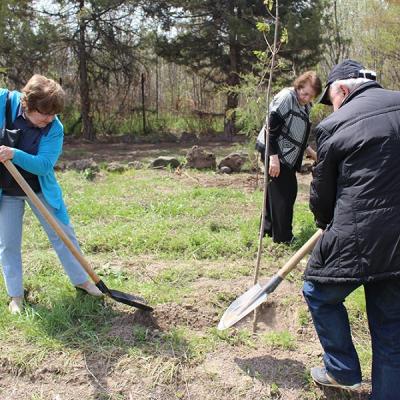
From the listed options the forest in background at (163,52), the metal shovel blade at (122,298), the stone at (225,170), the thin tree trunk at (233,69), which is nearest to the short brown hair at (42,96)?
the metal shovel blade at (122,298)

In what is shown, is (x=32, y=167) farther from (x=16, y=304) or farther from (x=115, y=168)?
(x=115, y=168)

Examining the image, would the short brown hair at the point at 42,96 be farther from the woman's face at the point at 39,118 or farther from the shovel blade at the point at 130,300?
the shovel blade at the point at 130,300

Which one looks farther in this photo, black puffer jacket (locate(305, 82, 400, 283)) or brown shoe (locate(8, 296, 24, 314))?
brown shoe (locate(8, 296, 24, 314))

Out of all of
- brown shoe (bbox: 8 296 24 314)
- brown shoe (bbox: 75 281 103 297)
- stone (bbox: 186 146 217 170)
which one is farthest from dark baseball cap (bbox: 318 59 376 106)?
stone (bbox: 186 146 217 170)

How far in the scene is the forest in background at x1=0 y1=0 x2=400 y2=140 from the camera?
12.6 metres

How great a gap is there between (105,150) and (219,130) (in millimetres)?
4468

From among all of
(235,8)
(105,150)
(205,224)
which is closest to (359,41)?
(235,8)

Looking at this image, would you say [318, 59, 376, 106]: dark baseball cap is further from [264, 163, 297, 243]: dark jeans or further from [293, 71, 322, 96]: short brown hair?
[264, 163, 297, 243]: dark jeans

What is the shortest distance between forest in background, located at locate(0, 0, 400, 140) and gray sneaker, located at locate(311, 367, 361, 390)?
31.1ft

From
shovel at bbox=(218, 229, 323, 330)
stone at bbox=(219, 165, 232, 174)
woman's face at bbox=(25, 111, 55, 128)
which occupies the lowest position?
stone at bbox=(219, 165, 232, 174)

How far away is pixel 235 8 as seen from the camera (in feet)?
44.7

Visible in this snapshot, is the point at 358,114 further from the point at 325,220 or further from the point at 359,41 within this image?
the point at 359,41

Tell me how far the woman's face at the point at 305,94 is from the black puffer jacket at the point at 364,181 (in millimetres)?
2036

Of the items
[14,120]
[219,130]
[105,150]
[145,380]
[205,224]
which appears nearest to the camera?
[145,380]
